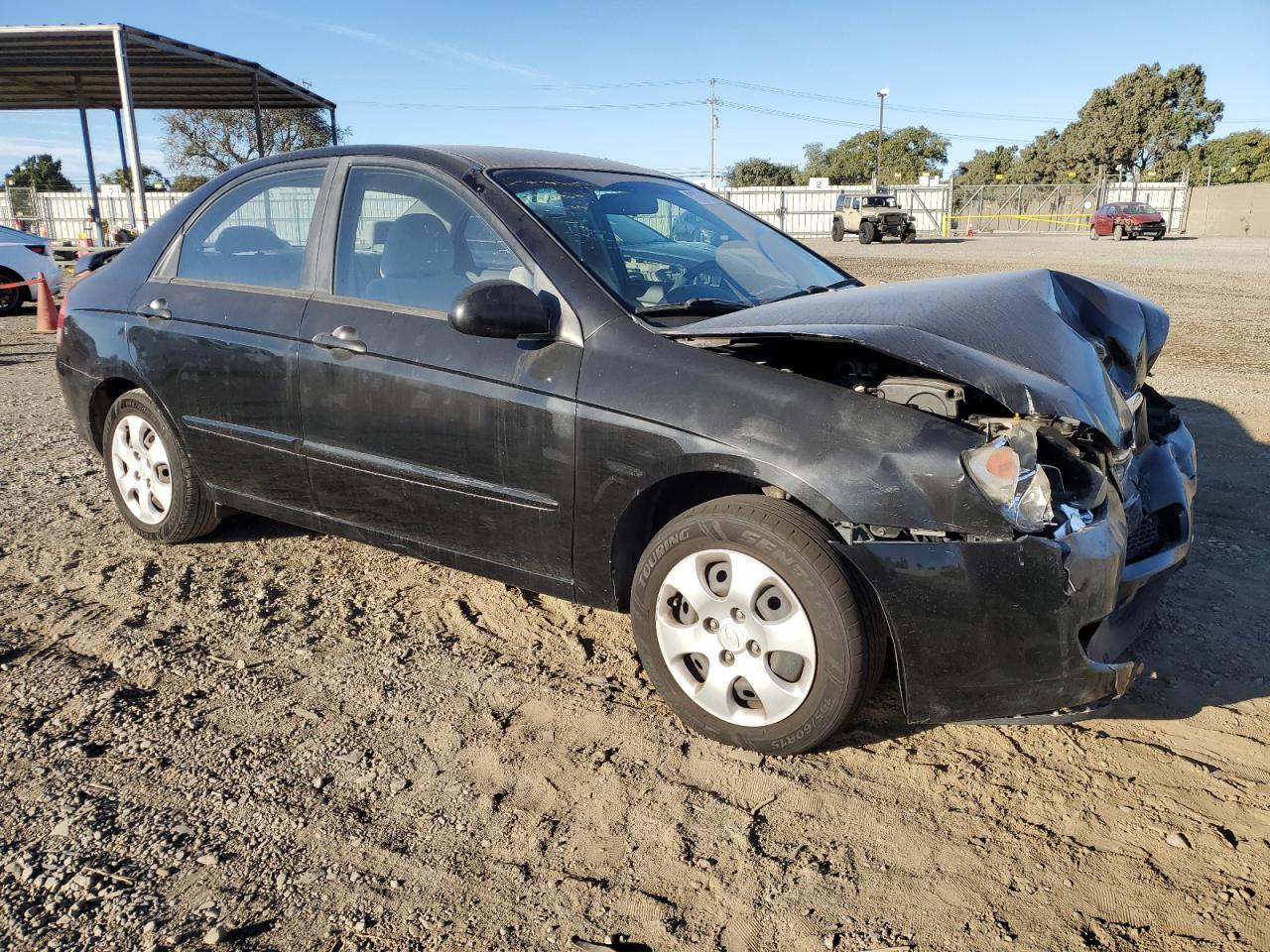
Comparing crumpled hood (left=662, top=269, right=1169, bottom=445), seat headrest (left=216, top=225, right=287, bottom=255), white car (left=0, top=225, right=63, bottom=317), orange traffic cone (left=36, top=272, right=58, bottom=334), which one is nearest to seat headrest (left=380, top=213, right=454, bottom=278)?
seat headrest (left=216, top=225, right=287, bottom=255)

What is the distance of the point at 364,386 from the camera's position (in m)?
3.41

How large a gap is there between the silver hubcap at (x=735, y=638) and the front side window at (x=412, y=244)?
3.83ft

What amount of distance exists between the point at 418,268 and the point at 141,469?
193cm

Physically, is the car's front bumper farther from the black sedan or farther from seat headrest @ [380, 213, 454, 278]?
seat headrest @ [380, 213, 454, 278]

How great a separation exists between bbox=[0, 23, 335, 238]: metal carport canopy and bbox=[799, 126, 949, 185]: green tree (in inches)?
2602

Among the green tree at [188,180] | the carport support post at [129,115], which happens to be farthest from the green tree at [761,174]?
the carport support post at [129,115]

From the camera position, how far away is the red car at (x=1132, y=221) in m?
34.4

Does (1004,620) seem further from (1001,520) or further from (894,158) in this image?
(894,158)

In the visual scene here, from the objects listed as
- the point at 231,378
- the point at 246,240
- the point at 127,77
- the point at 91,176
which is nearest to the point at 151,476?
the point at 231,378

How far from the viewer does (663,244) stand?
3580 millimetres

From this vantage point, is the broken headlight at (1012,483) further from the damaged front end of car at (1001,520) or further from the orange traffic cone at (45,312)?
the orange traffic cone at (45,312)

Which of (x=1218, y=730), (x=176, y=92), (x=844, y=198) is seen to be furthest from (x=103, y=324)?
(x=844, y=198)

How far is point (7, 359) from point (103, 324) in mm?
7079

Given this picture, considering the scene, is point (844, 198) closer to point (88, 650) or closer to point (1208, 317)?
point (1208, 317)
